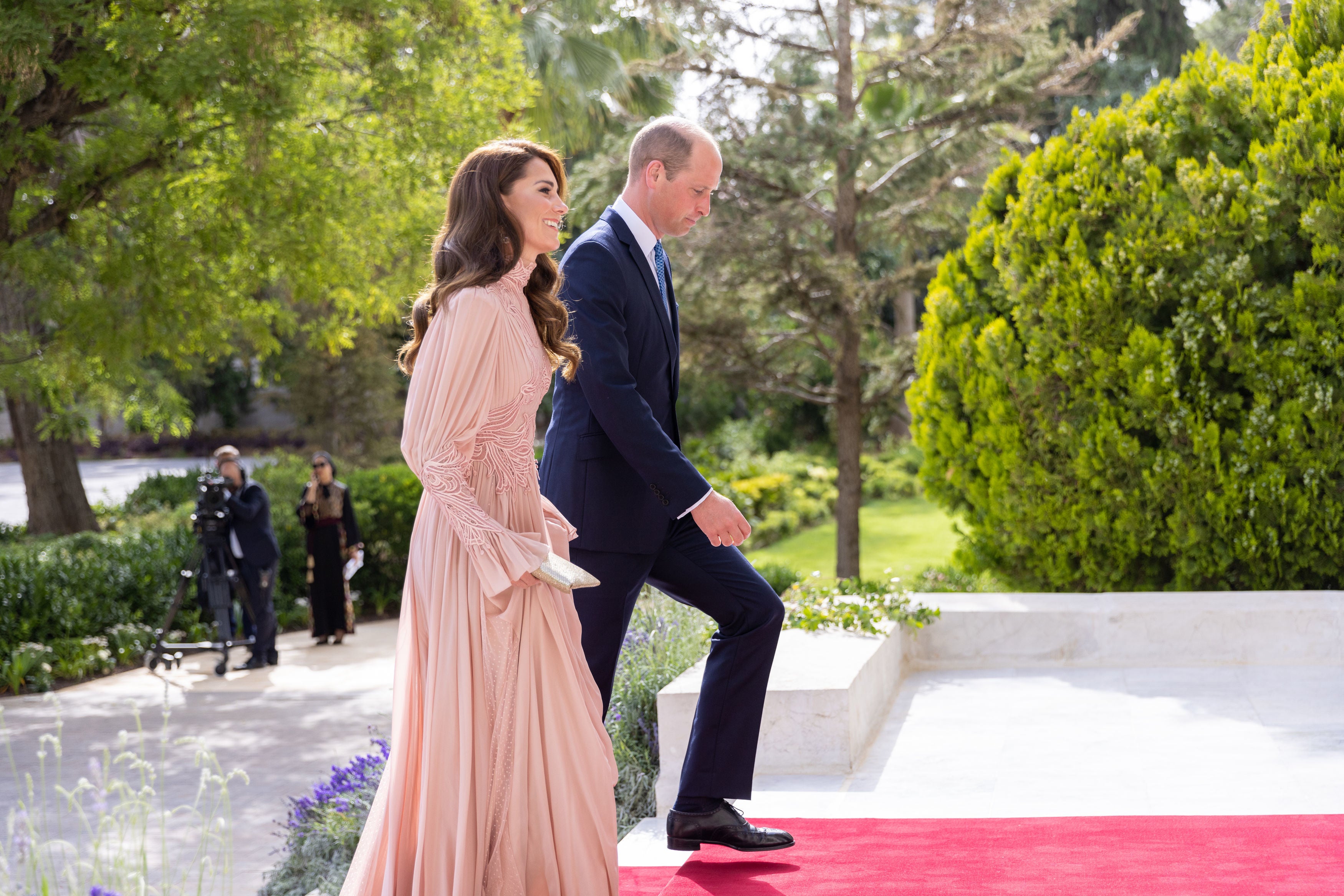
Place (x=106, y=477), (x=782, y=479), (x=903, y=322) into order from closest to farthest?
(x=782, y=479), (x=903, y=322), (x=106, y=477)

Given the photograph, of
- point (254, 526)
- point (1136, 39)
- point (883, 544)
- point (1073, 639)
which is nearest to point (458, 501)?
point (1073, 639)

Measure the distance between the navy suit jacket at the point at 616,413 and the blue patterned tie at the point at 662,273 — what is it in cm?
4

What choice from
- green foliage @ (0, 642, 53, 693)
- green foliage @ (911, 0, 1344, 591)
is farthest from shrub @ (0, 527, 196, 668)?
green foliage @ (911, 0, 1344, 591)

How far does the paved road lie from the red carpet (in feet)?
60.1

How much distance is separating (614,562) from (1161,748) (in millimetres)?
2509

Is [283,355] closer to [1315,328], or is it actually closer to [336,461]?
[336,461]

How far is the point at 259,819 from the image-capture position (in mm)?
7043

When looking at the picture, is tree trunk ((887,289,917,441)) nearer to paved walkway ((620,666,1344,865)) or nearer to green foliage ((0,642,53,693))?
green foliage ((0,642,53,693))

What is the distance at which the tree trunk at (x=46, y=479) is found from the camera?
1692cm

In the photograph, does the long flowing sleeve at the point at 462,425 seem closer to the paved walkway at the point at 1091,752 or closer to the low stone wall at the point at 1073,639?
the paved walkway at the point at 1091,752

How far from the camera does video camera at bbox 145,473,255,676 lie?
10.9 meters

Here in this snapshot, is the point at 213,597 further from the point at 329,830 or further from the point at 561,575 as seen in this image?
the point at 561,575

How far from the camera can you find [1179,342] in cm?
648

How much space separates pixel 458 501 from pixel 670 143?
1.32 m
